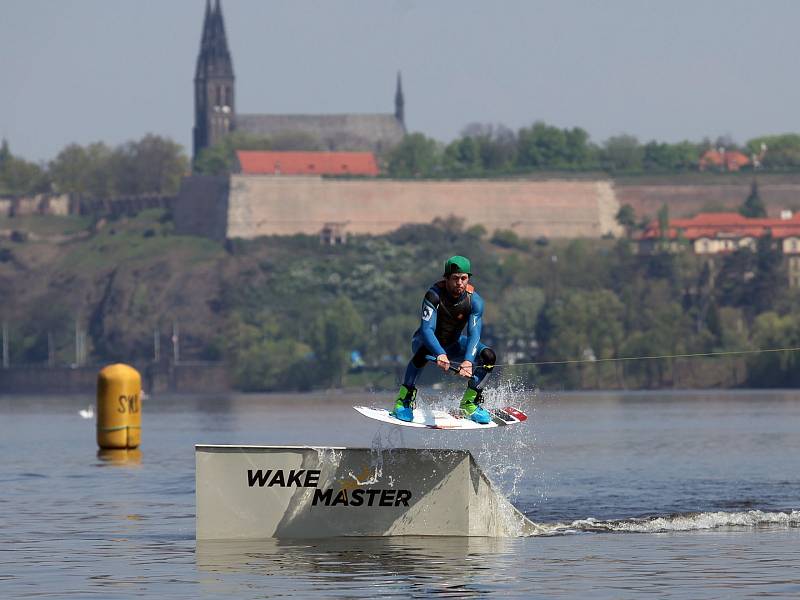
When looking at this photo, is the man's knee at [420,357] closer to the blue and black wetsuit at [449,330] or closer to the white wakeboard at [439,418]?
the blue and black wetsuit at [449,330]

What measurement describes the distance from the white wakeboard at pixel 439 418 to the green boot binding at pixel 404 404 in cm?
8

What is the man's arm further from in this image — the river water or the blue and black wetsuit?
the river water

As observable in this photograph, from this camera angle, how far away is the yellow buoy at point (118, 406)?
2837 inches

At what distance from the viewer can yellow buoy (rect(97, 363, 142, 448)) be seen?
72.1 m

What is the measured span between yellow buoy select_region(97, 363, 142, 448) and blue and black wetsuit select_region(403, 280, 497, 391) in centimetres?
4155

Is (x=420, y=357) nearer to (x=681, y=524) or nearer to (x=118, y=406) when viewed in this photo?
(x=681, y=524)

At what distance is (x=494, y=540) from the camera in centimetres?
3297

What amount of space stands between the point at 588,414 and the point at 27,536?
310 ft

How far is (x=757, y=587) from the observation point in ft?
91.9

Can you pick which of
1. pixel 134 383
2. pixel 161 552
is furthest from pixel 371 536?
pixel 134 383

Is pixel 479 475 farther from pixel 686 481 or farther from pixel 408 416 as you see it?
pixel 686 481

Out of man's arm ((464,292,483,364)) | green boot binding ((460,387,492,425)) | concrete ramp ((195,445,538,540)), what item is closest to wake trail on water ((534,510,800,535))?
concrete ramp ((195,445,538,540))

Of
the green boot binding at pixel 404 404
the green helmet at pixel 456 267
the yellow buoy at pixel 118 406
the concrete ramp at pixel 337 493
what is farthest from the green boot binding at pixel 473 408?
the yellow buoy at pixel 118 406

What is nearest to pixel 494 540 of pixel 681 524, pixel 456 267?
pixel 456 267
